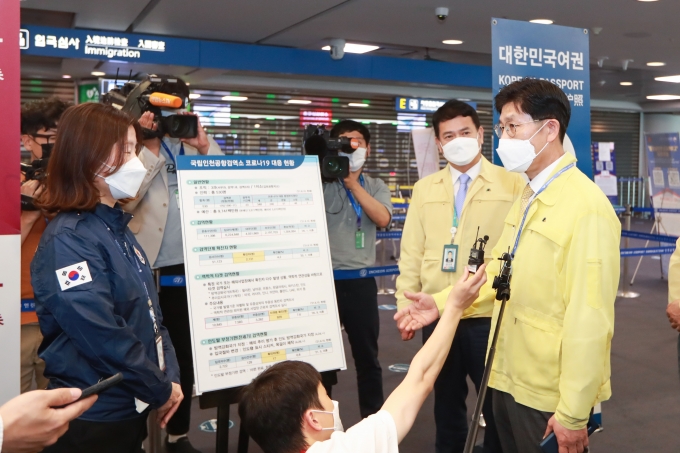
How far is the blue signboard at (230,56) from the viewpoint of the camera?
6.53 m

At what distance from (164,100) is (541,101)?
160 centimetres

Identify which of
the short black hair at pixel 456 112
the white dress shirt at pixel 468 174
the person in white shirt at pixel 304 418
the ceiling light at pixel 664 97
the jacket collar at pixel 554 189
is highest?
the ceiling light at pixel 664 97

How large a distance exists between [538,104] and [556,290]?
584mm

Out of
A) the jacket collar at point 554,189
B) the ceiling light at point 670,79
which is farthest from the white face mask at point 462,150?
the ceiling light at point 670,79

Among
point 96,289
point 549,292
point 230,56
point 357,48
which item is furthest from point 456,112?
point 357,48

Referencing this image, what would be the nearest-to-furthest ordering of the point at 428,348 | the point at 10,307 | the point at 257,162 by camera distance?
the point at 428,348
the point at 10,307
the point at 257,162

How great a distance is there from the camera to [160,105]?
2811 mm

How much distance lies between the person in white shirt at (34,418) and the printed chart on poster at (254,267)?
109cm

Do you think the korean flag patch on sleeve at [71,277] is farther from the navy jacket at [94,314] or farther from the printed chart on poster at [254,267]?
the printed chart on poster at [254,267]

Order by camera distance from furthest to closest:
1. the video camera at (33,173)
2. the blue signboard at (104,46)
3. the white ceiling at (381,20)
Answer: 1. the blue signboard at (104,46)
2. the white ceiling at (381,20)
3. the video camera at (33,173)

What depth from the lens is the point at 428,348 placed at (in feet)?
5.43

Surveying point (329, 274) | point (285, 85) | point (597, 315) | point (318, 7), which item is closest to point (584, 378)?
point (597, 315)

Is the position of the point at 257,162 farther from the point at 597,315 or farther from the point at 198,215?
the point at 597,315

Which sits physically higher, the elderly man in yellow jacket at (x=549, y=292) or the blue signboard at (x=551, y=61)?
the blue signboard at (x=551, y=61)
